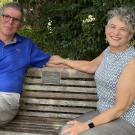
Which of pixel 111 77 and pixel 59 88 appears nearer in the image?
pixel 111 77

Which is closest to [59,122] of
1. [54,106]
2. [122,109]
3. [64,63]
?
[54,106]

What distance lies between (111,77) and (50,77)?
1.01 meters

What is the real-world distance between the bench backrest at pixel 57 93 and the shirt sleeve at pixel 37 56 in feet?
0.27

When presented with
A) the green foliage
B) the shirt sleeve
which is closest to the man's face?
the shirt sleeve

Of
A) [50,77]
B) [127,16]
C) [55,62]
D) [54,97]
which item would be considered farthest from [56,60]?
[127,16]

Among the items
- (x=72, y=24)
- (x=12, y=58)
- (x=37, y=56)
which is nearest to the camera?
(x=12, y=58)

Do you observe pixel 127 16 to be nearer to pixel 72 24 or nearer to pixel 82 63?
pixel 82 63

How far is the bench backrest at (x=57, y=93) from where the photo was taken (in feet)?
18.2

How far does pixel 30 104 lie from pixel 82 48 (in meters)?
1.58

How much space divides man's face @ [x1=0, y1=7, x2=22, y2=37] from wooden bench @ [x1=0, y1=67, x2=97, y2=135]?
1.69 ft

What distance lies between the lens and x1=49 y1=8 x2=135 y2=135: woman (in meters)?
4.64

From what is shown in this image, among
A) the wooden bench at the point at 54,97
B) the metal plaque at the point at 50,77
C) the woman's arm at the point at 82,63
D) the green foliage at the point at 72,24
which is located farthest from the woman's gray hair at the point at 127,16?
the green foliage at the point at 72,24

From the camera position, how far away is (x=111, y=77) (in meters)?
4.84

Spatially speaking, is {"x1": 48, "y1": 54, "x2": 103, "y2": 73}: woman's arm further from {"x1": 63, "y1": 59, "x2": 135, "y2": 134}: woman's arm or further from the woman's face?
{"x1": 63, "y1": 59, "x2": 135, "y2": 134}: woman's arm
